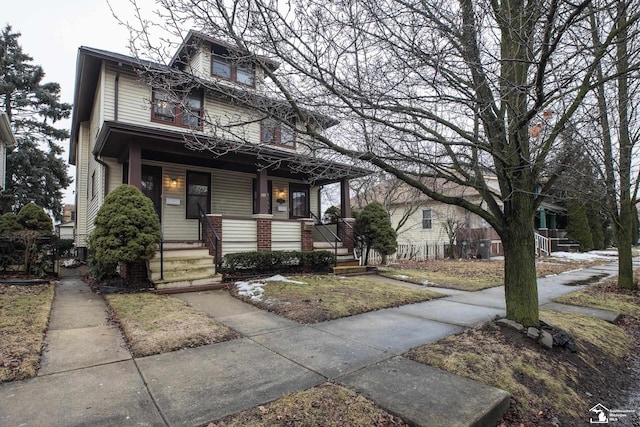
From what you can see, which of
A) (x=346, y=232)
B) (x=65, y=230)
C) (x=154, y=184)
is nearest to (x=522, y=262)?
(x=346, y=232)

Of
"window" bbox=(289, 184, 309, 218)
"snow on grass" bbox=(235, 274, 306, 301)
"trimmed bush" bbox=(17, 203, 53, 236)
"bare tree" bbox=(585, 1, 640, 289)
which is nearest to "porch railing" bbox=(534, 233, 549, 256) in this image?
"bare tree" bbox=(585, 1, 640, 289)

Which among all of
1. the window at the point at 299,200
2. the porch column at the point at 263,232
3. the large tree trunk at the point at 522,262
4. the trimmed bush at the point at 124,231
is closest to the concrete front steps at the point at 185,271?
the trimmed bush at the point at 124,231

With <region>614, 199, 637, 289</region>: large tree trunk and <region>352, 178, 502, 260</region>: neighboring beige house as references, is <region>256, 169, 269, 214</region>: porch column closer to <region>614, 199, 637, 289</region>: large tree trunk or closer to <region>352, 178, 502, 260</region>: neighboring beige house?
<region>352, 178, 502, 260</region>: neighboring beige house

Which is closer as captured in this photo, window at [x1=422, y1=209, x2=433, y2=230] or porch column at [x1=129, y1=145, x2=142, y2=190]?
porch column at [x1=129, y1=145, x2=142, y2=190]

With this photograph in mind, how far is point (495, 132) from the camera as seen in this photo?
14.7ft

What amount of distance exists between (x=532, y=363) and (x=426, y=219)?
20.0m

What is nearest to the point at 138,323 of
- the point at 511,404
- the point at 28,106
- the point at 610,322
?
the point at 511,404

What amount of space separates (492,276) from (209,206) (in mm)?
9293

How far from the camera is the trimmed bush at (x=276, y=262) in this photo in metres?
8.76

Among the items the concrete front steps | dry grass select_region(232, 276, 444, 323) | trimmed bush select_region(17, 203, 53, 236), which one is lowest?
dry grass select_region(232, 276, 444, 323)

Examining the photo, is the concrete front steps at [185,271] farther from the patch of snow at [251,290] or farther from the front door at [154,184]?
the front door at [154,184]

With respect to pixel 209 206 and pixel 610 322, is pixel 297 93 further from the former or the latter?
pixel 209 206

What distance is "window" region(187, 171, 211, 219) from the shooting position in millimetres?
11430

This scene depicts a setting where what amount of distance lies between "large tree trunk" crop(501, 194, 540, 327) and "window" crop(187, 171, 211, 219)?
365 inches
